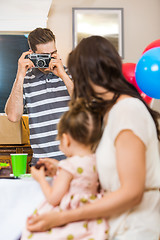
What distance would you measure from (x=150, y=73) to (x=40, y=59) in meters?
0.60

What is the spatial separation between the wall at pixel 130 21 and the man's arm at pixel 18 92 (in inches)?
67.8

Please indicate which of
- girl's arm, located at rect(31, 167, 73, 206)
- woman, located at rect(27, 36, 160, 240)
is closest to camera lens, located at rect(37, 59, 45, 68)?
woman, located at rect(27, 36, 160, 240)

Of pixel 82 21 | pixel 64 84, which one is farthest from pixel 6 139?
pixel 82 21

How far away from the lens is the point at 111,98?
3.47 feet

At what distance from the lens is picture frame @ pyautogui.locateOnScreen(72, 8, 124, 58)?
370 centimetres

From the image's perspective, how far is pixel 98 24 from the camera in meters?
3.73

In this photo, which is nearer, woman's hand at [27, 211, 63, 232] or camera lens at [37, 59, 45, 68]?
woman's hand at [27, 211, 63, 232]

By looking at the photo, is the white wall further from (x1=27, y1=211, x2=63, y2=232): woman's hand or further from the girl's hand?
(x1=27, y1=211, x2=63, y2=232): woman's hand

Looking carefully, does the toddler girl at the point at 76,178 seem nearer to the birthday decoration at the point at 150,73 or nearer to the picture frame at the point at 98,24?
the birthday decoration at the point at 150,73

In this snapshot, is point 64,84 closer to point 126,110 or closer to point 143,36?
point 126,110

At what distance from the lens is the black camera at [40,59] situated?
1.98 m

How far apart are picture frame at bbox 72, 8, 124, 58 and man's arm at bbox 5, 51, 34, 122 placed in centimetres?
175

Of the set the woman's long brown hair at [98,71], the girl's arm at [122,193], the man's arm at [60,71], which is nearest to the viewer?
the girl's arm at [122,193]

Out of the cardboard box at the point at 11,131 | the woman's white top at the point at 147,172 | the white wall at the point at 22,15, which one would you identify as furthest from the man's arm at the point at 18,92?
the white wall at the point at 22,15
